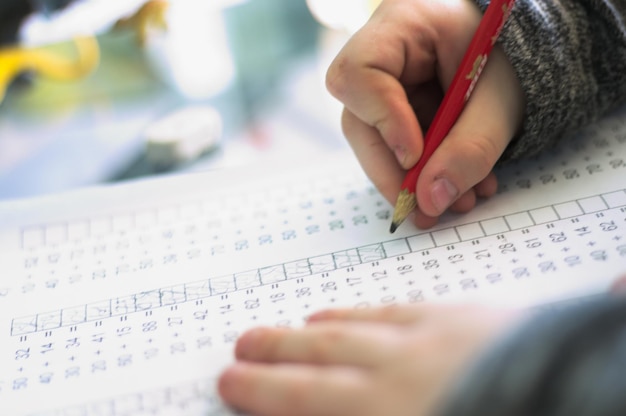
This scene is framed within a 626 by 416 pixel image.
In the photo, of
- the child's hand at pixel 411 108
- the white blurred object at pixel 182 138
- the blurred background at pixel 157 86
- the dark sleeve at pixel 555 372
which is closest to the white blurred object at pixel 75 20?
the blurred background at pixel 157 86

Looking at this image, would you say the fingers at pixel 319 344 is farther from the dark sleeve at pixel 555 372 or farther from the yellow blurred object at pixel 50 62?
the yellow blurred object at pixel 50 62

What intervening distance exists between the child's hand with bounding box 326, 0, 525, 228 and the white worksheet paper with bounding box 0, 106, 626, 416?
3 centimetres

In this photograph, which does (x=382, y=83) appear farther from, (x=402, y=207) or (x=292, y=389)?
(x=292, y=389)

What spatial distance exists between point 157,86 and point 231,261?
0.38m

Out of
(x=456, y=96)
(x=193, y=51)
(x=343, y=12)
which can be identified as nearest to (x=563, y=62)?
(x=456, y=96)

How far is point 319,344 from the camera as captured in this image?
32 centimetres

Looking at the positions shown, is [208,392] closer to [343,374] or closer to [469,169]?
[343,374]

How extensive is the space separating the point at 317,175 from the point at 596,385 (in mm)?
319

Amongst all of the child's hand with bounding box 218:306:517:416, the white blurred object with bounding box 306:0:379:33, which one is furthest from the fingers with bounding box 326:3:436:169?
the white blurred object with bounding box 306:0:379:33

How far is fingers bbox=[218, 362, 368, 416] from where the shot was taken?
28 centimetres

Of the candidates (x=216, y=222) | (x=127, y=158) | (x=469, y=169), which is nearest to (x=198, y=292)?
(x=216, y=222)

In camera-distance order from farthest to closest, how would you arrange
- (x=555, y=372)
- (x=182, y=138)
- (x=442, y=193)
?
(x=182, y=138) < (x=442, y=193) < (x=555, y=372)

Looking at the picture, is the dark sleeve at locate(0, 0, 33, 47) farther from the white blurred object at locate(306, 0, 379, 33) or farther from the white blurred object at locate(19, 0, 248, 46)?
the white blurred object at locate(306, 0, 379, 33)

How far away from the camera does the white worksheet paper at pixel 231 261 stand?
37 centimetres
